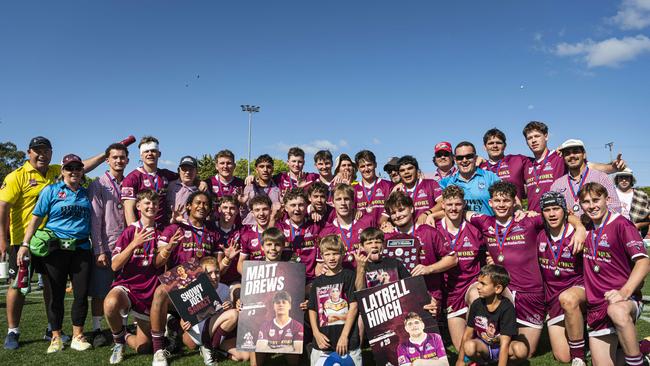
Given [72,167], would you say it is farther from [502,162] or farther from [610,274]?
[610,274]

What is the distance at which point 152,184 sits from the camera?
6691 mm

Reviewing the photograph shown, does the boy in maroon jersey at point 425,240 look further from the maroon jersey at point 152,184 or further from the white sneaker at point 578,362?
the maroon jersey at point 152,184

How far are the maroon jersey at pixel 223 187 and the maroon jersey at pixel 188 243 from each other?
49.2 inches

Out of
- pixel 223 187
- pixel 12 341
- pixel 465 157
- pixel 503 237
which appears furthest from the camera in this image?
pixel 223 187

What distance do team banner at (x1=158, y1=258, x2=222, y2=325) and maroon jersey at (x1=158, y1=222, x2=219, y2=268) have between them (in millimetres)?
440

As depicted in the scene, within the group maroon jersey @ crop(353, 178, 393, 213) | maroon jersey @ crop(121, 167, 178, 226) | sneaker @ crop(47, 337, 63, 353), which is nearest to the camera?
sneaker @ crop(47, 337, 63, 353)

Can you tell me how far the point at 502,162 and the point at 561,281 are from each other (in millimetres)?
2246

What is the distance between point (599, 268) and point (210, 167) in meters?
48.4

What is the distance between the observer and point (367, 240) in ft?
15.3

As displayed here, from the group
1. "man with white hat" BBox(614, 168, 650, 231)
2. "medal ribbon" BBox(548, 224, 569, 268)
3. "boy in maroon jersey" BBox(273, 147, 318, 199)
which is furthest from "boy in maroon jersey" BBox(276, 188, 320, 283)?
"man with white hat" BBox(614, 168, 650, 231)

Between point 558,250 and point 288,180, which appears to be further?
point 288,180

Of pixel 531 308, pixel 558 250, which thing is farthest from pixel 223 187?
pixel 558 250

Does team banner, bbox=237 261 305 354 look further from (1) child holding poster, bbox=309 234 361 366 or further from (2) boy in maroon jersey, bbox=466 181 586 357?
(2) boy in maroon jersey, bbox=466 181 586 357

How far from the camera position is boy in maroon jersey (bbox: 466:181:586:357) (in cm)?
517
